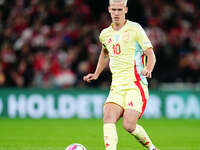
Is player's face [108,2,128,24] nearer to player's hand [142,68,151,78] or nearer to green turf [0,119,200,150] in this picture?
player's hand [142,68,151,78]

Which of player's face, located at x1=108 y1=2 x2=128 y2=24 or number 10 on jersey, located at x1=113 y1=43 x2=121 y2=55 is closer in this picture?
player's face, located at x1=108 y1=2 x2=128 y2=24

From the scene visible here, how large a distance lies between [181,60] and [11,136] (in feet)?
25.7

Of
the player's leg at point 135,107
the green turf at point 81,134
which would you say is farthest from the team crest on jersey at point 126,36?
the green turf at point 81,134

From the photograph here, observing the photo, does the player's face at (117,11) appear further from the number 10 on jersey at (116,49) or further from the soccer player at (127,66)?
the number 10 on jersey at (116,49)

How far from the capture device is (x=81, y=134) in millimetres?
12805

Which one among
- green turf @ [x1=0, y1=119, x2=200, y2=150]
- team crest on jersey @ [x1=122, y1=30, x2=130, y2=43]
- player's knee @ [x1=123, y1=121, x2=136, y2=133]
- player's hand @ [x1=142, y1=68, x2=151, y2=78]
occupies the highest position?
team crest on jersey @ [x1=122, y1=30, x2=130, y2=43]

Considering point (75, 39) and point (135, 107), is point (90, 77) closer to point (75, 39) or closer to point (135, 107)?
point (135, 107)

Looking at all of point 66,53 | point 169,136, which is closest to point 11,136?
point 169,136

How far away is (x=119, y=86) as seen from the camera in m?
7.75

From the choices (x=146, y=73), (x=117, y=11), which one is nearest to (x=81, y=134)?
(x=117, y=11)

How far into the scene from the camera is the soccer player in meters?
7.59

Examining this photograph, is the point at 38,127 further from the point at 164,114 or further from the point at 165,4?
the point at 165,4

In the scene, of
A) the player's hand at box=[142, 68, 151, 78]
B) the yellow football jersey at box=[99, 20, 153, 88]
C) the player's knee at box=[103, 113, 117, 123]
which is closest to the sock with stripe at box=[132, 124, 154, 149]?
the player's knee at box=[103, 113, 117, 123]

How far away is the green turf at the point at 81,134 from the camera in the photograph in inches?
410
